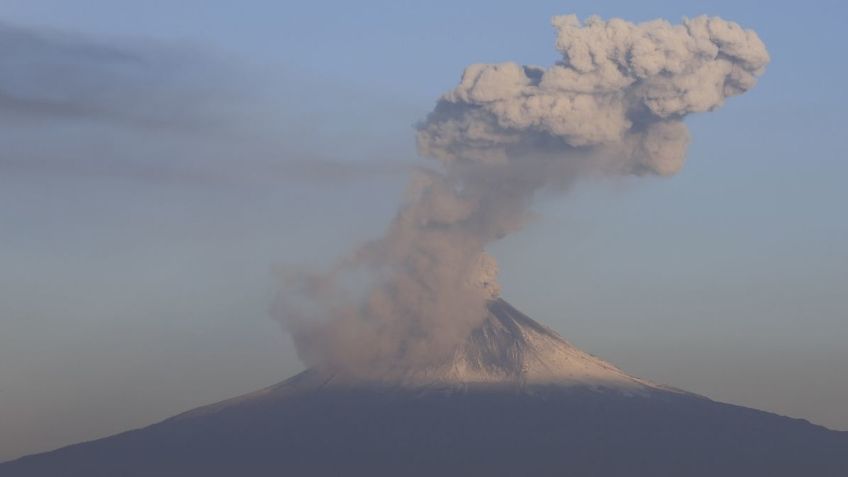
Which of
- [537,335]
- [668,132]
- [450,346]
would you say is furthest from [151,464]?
[668,132]

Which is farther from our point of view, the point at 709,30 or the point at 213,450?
the point at 213,450

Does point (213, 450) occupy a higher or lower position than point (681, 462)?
higher

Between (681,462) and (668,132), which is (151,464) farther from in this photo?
(668,132)

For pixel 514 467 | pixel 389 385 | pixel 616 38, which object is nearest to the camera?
pixel 616 38

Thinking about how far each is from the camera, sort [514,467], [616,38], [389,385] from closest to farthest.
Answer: [616,38] → [514,467] → [389,385]

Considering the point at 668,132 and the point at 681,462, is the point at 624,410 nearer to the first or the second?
the point at 681,462

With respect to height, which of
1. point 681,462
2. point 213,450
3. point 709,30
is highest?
point 709,30

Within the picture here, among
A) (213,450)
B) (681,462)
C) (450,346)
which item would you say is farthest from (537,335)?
(213,450)
